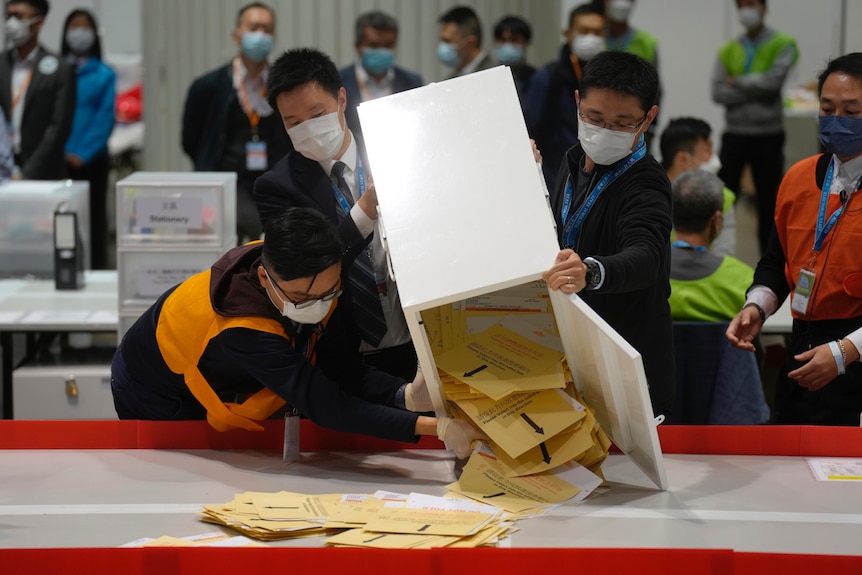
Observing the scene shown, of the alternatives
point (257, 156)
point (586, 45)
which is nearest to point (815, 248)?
point (586, 45)

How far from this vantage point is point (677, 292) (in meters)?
3.80

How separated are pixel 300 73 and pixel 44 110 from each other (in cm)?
422

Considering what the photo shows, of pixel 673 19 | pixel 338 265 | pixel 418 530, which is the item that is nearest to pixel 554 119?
pixel 338 265

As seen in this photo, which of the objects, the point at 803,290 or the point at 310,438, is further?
the point at 803,290

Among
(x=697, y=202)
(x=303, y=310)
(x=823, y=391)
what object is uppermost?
(x=697, y=202)

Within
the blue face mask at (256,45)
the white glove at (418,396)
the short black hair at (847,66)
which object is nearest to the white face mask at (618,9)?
the blue face mask at (256,45)

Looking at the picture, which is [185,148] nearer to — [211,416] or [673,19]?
[211,416]

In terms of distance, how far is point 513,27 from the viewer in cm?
663

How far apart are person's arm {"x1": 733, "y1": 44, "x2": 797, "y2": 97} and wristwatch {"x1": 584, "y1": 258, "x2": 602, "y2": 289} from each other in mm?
5234

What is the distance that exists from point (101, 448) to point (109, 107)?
492cm

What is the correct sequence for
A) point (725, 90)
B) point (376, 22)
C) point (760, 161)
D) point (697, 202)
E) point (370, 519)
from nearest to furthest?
point (370, 519) → point (697, 202) → point (376, 22) → point (760, 161) → point (725, 90)

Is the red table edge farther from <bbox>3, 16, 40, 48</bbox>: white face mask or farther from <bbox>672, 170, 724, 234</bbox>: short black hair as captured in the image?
<bbox>3, 16, 40, 48</bbox>: white face mask

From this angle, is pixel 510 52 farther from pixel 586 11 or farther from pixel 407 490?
pixel 407 490

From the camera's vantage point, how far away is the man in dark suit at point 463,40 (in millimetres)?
6391
